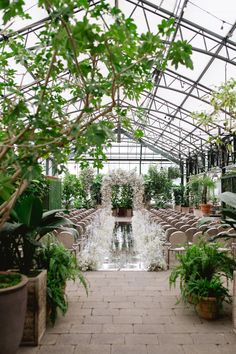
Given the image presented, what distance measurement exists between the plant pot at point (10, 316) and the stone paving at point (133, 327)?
41 centimetres

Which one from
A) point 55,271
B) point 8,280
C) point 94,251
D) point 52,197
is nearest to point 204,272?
point 55,271

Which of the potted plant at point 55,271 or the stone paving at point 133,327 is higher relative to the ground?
the potted plant at point 55,271

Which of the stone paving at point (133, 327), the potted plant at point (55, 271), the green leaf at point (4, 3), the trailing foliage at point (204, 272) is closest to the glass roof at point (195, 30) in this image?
the trailing foliage at point (204, 272)

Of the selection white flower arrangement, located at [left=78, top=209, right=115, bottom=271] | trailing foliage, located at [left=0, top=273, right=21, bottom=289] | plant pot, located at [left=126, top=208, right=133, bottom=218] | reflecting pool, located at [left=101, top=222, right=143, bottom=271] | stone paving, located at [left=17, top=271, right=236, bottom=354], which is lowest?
reflecting pool, located at [left=101, top=222, right=143, bottom=271]

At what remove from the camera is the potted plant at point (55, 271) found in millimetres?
3260

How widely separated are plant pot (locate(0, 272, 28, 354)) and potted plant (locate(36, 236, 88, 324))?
0.82 m

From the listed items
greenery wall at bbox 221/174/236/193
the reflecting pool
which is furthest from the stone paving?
greenery wall at bbox 221/174/236/193

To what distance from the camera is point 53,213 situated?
10.3ft

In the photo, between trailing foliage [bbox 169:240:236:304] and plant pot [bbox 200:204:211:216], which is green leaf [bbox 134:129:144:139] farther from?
plant pot [bbox 200:204:211:216]

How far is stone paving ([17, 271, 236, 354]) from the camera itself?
278 cm

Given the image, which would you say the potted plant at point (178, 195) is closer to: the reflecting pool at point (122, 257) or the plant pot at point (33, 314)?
the reflecting pool at point (122, 257)

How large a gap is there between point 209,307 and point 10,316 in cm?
197

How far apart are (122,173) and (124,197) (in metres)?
1.43

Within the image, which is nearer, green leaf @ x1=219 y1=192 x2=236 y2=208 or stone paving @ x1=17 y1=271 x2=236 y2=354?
stone paving @ x1=17 y1=271 x2=236 y2=354
